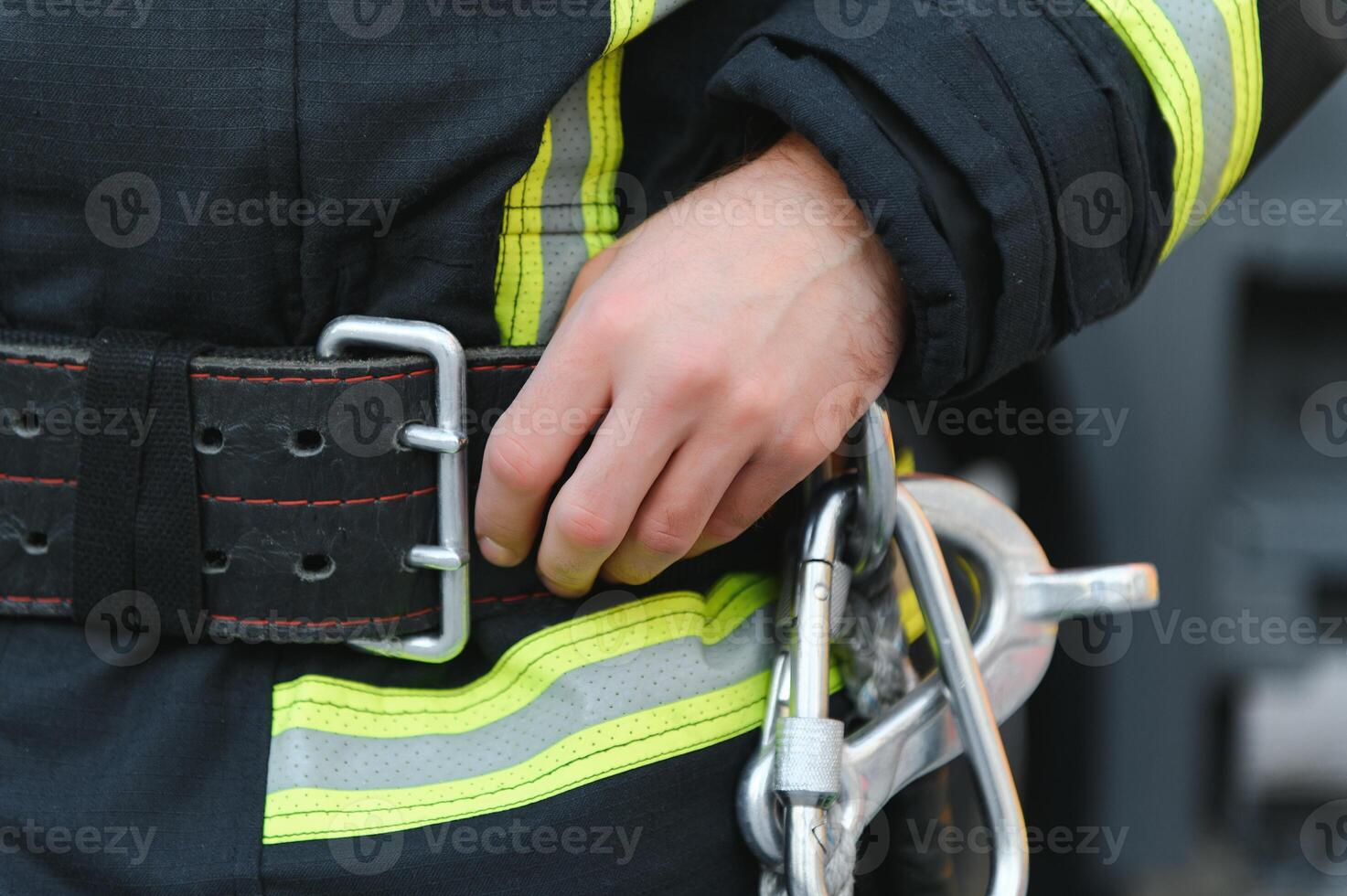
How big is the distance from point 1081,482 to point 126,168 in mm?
1408

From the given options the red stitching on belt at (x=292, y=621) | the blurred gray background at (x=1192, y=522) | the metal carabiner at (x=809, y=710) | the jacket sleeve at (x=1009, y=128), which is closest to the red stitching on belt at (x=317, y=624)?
the red stitching on belt at (x=292, y=621)

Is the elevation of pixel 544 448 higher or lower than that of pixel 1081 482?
higher

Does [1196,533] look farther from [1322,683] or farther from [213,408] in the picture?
[213,408]

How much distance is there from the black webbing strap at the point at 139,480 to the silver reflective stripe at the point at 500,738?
109mm

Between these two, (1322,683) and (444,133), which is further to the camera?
(1322,683)

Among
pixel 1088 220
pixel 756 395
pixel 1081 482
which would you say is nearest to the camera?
pixel 756 395

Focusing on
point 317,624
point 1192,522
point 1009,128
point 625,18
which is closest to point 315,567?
point 317,624

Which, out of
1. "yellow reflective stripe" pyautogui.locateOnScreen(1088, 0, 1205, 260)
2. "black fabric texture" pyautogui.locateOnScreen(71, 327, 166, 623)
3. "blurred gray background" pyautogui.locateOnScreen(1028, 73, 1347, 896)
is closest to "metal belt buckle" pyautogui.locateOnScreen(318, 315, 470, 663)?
"black fabric texture" pyautogui.locateOnScreen(71, 327, 166, 623)

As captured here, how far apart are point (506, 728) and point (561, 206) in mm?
321

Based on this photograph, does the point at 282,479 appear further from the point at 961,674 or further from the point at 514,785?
the point at 961,674

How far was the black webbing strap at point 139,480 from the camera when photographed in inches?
28.8

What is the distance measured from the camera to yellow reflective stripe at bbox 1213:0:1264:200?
2.78 feet

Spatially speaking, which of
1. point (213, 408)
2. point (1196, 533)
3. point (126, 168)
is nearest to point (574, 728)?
point (213, 408)

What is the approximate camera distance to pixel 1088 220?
0.81m
